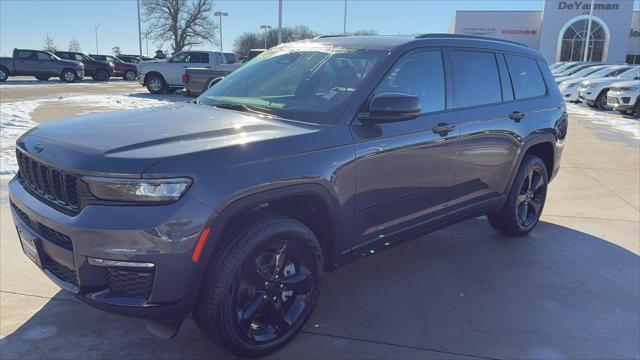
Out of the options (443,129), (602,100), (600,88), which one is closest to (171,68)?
(600,88)

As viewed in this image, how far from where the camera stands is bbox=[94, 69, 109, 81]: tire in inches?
1261

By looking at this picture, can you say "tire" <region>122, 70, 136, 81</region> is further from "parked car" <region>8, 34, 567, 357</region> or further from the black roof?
the black roof

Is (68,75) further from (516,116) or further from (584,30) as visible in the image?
(584,30)

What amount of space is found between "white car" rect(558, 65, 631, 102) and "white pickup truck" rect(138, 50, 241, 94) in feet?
48.4

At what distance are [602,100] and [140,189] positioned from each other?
791 inches

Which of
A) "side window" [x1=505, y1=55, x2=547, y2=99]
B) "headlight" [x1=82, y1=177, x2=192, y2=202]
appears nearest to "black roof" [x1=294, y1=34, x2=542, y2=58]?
"side window" [x1=505, y1=55, x2=547, y2=99]

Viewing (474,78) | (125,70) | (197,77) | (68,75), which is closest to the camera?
(474,78)

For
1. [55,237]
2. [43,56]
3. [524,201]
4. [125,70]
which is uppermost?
[43,56]

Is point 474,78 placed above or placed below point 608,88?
above

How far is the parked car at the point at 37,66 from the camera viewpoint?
27406mm

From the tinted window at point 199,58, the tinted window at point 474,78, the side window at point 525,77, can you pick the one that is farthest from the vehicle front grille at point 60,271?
the tinted window at point 199,58

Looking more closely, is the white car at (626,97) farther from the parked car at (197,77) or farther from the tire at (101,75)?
the tire at (101,75)

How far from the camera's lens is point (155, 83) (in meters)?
20.7

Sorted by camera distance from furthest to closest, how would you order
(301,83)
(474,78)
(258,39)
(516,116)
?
(258,39) → (516,116) → (474,78) → (301,83)
